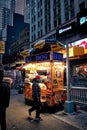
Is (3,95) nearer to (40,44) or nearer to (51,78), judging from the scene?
(51,78)

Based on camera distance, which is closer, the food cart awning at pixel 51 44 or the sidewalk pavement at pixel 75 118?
the sidewalk pavement at pixel 75 118

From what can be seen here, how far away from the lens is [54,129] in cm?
696

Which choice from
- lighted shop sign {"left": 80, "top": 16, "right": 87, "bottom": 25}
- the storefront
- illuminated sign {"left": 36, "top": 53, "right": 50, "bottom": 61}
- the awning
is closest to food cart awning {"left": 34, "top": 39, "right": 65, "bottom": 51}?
the awning

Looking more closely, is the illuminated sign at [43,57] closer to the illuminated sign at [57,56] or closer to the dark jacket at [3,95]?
the illuminated sign at [57,56]

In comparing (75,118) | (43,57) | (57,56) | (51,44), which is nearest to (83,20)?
(51,44)

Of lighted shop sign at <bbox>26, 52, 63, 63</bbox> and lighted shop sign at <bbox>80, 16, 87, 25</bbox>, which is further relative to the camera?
lighted shop sign at <bbox>80, 16, 87, 25</bbox>

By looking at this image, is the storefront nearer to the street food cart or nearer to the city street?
the street food cart

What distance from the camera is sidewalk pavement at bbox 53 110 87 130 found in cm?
754

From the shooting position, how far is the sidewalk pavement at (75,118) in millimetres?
7543

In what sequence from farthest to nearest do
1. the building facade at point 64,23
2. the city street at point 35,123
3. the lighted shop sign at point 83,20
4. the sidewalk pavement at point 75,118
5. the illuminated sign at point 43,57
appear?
the lighted shop sign at point 83,20 < the building facade at point 64,23 < the illuminated sign at point 43,57 < the sidewalk pavement at point 75,118 < the city street at point 35,123

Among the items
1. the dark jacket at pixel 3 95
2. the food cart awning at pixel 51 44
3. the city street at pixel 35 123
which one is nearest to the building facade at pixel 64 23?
the food cart awning at pixel 51 44

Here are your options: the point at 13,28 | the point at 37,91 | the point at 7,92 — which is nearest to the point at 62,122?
the point at 37,91

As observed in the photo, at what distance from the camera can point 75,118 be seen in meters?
8.47

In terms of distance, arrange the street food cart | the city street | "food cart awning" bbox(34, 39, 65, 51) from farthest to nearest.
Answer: "food cart awning" bbox(34, 39, 65, 51), the street food cart, the city street
